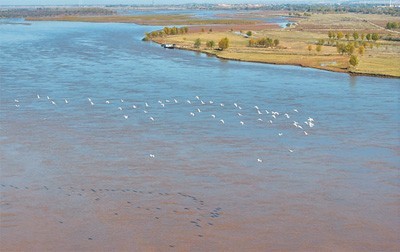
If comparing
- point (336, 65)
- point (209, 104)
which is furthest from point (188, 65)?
point (209, 104)

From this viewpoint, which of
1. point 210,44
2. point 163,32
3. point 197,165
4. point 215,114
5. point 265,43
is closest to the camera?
point 197,165

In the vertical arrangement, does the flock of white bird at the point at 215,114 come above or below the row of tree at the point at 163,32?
below

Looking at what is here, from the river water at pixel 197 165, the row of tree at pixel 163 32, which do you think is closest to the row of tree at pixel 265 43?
the row of tree at pixel 163 32

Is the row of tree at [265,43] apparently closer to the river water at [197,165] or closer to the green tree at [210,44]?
the green tree at [210,44]

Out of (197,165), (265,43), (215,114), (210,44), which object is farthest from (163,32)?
(197,165)

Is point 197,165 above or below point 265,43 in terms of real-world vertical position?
below

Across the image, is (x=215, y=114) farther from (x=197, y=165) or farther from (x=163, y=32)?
(x=163, y=32)

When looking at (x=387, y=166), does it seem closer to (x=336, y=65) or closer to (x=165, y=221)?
(x=165, y=221)

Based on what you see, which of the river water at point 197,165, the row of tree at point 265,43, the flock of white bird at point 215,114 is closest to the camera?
the river water at point 197,165
